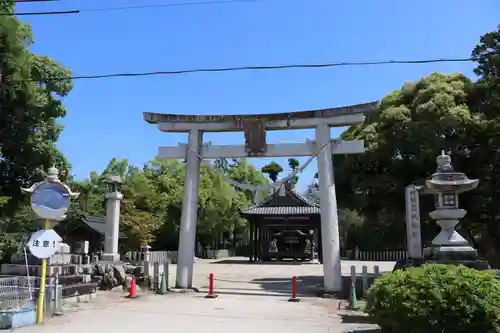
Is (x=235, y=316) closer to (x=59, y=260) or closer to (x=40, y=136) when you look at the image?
(x=59, y=260)

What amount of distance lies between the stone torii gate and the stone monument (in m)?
3.64

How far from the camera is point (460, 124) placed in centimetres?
1694

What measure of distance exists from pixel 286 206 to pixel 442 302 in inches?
1206

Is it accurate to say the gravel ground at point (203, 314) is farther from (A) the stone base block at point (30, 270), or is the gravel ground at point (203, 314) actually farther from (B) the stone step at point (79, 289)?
(A) the stone base block at point (30, 270)

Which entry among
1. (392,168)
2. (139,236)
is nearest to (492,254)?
(392,168)

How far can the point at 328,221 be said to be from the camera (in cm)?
1595

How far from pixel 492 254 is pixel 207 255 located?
35.0 metres

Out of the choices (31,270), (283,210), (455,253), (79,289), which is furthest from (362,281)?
(283,210)

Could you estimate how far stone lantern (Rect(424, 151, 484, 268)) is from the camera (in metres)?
12.4

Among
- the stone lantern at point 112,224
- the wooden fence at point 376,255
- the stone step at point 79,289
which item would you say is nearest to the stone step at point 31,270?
the stone step at point 79,289

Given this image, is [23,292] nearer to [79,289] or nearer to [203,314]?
[79,289]

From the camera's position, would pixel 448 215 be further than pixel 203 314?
Yes

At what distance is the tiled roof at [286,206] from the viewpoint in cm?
3603

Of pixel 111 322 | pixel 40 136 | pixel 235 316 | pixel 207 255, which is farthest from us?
pixel 207 255
